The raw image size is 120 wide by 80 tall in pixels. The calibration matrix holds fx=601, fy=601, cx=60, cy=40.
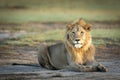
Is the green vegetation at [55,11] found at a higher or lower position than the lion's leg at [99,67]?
higher

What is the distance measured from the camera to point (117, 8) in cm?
3844

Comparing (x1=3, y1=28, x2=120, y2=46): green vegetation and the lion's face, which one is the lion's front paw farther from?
(x1=3, y1=28, x2=120, y2=46): green vegetation

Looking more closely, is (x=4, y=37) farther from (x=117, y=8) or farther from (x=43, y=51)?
(x=117, y=8)

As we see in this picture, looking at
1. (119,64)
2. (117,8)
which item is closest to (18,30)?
(119,64)

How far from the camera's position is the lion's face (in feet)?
34.8

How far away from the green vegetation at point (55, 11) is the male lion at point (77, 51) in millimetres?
15802

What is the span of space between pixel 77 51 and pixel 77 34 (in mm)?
349

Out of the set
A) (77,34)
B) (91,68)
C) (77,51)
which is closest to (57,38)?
(77,51)

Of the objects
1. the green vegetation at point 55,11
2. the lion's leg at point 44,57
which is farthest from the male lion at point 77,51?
the green vegetation at point 55,11

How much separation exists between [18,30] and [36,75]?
11.6 meters

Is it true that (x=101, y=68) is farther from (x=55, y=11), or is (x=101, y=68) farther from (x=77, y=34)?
(x=55, y=11)

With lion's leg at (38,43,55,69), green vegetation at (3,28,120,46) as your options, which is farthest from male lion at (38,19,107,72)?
green vegetation at (3,28,120,46)

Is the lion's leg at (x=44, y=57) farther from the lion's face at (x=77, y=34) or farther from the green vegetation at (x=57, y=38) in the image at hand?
the green vegetation at (x=57, y=38)

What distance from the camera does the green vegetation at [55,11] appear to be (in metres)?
28.5
